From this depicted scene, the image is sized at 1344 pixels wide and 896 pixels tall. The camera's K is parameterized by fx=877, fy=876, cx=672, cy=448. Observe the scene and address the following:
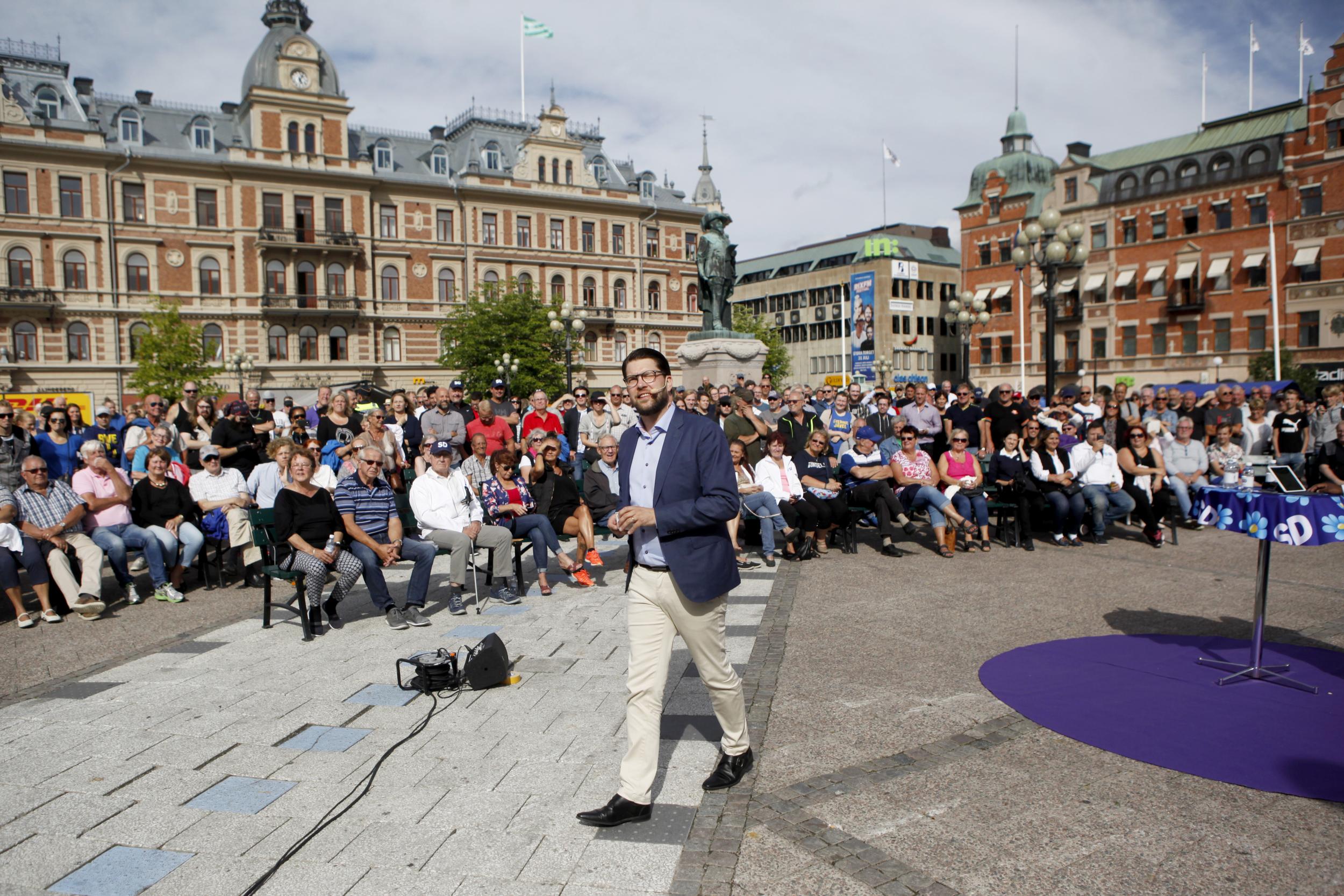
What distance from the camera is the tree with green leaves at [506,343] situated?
44438mm

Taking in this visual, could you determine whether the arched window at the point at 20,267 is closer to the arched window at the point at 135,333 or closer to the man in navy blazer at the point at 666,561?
the arched window at the point at 135,333

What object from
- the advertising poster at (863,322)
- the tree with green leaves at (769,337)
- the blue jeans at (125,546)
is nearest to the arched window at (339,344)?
the tree with green leaves at (769,337)

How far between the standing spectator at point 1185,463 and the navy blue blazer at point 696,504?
10.3 m

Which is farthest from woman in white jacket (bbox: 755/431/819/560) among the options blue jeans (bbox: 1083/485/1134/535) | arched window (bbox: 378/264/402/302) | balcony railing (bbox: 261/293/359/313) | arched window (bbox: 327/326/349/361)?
arched window (bbox: 378/264/402/302)

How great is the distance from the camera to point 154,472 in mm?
9203

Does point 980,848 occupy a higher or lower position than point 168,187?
lower

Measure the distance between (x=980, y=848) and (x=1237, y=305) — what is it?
52.6 m

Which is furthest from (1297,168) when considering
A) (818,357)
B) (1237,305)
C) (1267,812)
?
(1267,812)

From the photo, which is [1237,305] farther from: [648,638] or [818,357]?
[648,638]

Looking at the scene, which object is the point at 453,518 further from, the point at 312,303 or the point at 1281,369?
the point at 1281,369

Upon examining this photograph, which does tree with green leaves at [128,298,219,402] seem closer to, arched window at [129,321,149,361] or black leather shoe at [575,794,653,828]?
arched window at [129,321,149,361]

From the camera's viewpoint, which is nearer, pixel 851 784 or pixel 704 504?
pixel 704 504

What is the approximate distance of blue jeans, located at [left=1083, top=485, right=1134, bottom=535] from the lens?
11312mm

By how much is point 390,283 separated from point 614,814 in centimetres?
4816
